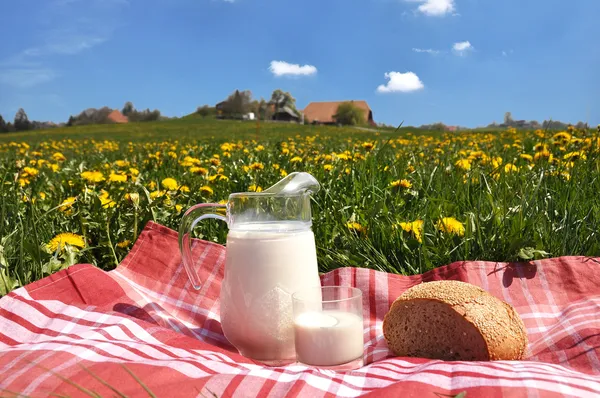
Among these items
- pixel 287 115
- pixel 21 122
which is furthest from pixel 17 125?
pixel 287 115

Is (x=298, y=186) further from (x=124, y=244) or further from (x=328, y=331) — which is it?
(x=124, y=244)

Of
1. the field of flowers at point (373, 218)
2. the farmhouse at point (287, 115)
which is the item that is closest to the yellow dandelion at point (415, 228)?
the field of flowers at point (373, 218)

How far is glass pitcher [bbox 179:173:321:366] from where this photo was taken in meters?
1.32

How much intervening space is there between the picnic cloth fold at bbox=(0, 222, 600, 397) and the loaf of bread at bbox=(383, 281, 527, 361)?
74 millimetres

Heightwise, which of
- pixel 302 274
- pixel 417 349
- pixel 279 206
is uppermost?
pixel 279 206

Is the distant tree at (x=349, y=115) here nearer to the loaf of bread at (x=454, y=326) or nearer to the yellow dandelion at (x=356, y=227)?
the yellow dandelion at (x=356, y=227)

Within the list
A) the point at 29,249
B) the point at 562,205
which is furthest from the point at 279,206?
the point at 562,205

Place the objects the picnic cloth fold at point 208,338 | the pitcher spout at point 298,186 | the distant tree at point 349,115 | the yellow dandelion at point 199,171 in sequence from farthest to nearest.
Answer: the distant tree at point 349,115
the yellow dandelion at point 199,171
the pitcher spout at point 298,186
the picnic cloth fold at point 208,338

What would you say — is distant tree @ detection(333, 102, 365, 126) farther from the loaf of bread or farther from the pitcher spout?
the loaf of bread

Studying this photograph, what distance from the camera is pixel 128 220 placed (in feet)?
7.28

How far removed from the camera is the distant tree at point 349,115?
49.0 meters

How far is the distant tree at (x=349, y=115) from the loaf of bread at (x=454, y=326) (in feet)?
152

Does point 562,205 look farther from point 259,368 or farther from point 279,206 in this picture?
point 259,368

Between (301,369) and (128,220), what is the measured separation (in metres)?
1.36
